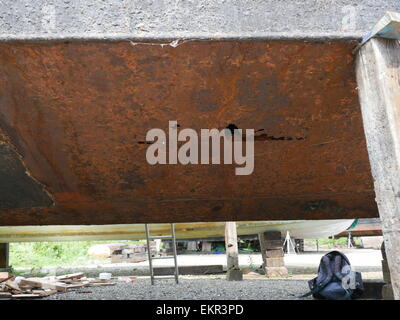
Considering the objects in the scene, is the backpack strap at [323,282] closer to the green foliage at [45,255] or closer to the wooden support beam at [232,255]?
the wooden support beam at [232,255]

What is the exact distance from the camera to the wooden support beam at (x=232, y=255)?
5.68m

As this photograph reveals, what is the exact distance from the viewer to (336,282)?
3.59 meters

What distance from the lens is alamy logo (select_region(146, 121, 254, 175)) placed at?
1659 millimetres

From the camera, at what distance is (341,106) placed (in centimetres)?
153

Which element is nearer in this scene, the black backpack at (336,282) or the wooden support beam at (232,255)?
the black backpack at (336,282)

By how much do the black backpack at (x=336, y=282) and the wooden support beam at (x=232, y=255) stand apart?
2.07 meters

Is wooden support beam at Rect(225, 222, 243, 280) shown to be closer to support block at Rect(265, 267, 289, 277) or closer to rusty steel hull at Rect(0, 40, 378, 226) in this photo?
support block at Rect(265, 267, 289, 277)

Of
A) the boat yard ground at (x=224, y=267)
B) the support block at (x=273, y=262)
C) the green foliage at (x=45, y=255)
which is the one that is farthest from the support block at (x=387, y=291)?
the green foliage at (x=45, y=255)

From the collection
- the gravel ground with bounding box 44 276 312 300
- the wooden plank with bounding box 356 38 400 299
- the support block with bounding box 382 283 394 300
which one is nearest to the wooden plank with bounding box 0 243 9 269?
Answer: the gravel ground with bounding box 44 276 312 300

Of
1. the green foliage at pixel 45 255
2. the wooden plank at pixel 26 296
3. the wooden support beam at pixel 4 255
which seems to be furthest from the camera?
the green foliage at pixel 45 255

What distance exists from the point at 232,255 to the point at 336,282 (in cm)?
253

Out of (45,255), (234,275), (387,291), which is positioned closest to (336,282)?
(387,291)

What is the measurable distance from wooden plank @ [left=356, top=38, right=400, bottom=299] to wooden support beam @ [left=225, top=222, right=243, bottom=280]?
4.74 m
